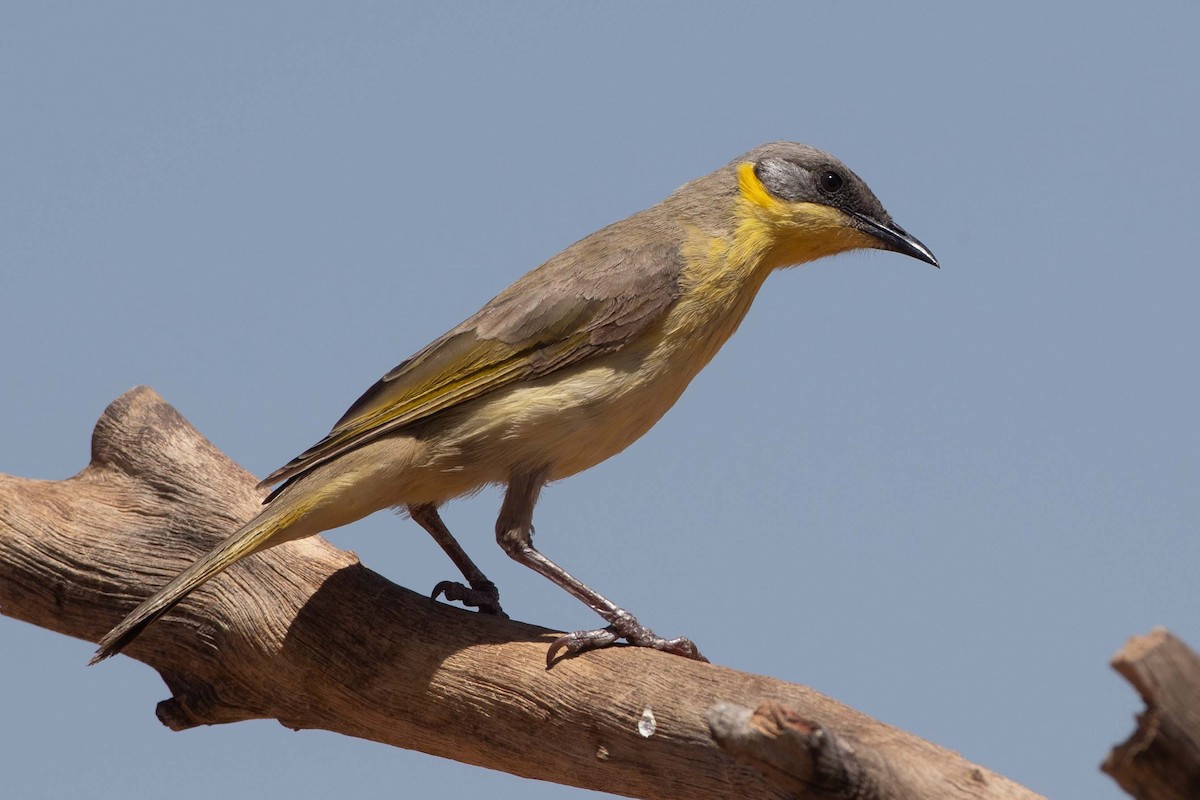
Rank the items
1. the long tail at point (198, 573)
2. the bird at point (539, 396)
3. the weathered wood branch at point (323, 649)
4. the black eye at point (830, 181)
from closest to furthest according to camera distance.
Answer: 1. the weathered wood branch at point (323, 649)
2. the long tail at point (198, 573)
3. the bird at point (539, 396)
4. the black eye at point (830, 181)

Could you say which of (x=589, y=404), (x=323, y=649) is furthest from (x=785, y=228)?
(x=323, y=649)

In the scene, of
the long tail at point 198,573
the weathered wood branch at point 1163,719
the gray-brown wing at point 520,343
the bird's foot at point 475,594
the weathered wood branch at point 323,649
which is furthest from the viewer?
the bird's foot at point 475,594

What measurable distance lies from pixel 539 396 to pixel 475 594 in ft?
3.89

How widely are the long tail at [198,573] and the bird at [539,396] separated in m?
0.01

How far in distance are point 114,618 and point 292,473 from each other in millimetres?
1137

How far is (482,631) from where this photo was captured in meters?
5.88

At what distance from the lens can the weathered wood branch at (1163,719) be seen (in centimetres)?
306

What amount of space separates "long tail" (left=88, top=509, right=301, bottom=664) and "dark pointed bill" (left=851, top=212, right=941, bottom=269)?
3.28 metres

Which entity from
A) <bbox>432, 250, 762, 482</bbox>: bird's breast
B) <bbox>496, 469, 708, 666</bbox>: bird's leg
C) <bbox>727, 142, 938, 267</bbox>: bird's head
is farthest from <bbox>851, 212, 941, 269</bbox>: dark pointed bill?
<bbox>496, 469, 708, 666</bbox>: bird's leg

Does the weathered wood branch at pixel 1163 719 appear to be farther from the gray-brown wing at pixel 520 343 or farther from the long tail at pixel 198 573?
the long tail at pixel 198 573

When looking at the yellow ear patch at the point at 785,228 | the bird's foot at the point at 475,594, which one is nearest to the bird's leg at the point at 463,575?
the bird's foot at the point at 475,594

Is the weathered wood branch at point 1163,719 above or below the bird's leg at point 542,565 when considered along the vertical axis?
below

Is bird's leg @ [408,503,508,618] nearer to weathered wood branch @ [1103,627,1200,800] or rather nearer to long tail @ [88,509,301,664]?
long tail @ [88,509,301,664]

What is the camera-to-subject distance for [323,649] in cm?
590
